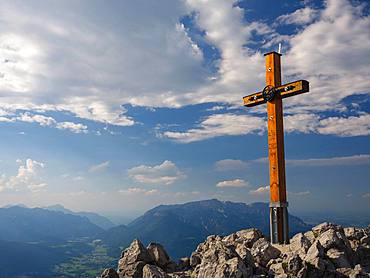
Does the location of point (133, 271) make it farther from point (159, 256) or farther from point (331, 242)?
point (331, 242)

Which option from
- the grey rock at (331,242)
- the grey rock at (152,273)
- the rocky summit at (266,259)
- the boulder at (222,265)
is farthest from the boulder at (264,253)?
the grey rock at (152,273)

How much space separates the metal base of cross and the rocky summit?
97 cm

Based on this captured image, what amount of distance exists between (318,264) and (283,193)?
23.2 feet

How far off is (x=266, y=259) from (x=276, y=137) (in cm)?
753

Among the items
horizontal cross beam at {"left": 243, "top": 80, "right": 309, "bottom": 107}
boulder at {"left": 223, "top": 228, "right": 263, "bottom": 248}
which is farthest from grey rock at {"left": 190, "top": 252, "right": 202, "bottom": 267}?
horizontal cross beam at {"left": 243, "top": 80, "right": 309, "bottom": 107}

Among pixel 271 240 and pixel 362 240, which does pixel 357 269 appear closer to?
pixel 362 240

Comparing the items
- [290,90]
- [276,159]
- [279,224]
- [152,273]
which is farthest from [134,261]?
[290,90]

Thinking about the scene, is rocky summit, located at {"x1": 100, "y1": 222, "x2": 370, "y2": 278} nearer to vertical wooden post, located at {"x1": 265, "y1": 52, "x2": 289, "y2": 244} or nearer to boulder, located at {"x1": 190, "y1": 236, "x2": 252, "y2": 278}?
boulder, located at {"x1": 190, "y1": 236, "x2": 252, "y2": 278}

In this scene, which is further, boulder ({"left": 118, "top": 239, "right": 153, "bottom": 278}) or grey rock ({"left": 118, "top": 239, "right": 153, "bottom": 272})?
grey rock ({"left": 118, "top": 239, "right": 153, "bottom": 272})

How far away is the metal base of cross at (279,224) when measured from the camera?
21359 mm

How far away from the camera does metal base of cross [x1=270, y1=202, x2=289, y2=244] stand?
2136cm

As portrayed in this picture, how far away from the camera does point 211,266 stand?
631 inches

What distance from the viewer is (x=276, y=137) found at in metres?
22.4

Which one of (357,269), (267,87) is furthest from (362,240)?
(267,87)
